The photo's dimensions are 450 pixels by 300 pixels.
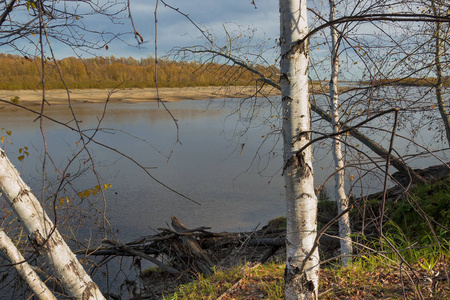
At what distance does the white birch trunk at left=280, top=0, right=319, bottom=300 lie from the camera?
2.31m

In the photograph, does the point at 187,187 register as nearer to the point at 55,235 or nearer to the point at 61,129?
the point at 55,235

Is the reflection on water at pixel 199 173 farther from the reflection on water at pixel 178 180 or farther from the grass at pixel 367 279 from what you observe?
the grass at pixel 367 279

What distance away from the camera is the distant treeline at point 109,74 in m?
3.36

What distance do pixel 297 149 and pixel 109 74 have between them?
19.0 meters

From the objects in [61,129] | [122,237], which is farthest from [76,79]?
[122,237]

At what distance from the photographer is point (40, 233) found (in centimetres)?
243

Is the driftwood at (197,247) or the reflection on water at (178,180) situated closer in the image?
the driftwood at (197,247)

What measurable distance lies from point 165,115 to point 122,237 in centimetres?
1740

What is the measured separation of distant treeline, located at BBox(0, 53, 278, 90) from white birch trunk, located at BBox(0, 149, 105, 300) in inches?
24.7

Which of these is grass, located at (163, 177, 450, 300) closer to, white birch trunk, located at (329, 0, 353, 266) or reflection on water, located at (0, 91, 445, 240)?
white birch trunk, located at (329, 0, 353, 266)

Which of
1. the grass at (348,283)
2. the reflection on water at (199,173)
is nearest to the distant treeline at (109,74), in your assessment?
the reflection on water at (199,173)

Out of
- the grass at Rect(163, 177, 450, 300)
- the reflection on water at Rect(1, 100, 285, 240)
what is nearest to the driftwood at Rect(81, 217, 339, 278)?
the reflection on water at Rect(1, 100, 285, 240)

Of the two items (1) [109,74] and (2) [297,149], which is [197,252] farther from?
(1) [109,74]

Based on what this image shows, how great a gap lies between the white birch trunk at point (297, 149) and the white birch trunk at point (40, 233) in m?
1.49
